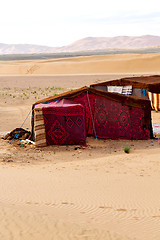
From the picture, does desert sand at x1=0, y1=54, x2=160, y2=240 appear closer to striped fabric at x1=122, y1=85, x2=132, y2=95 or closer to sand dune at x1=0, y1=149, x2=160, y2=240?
sand dune at x1=0, y1=149, x2=160, y2=240

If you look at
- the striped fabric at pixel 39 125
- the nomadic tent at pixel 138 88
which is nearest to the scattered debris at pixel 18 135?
the striped fabric at pixel 39 125

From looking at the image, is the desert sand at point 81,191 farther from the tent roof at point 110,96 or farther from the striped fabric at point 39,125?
the tent roof at point 110,96

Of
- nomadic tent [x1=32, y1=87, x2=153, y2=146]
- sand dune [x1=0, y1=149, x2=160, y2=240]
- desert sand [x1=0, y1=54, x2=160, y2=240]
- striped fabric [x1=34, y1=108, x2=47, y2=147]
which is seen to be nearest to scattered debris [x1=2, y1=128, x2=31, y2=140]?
nomadic tent [x1=32, y1=87, x2=153, y2=146]

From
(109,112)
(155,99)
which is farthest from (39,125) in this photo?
(155,99)

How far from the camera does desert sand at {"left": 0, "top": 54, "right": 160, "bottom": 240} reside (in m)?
5.35

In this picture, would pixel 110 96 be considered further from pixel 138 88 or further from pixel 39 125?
pixel 138 88

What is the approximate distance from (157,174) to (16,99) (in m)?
19.0

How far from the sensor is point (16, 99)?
Result: 27.0 metres

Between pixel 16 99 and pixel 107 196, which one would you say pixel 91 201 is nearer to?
pixel 107 196

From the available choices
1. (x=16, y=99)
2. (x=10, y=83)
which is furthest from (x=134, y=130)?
(x=10, y=83)

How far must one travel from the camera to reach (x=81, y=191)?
301 inches

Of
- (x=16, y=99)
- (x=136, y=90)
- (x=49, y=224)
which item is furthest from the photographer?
(x=16, y=99)

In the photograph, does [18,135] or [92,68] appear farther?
[92,68]

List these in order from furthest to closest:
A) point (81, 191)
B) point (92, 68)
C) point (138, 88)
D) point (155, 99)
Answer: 1. point (92, 68)
2. point (138, 88)
3. point (155, 99)
4. point (81, 191)
